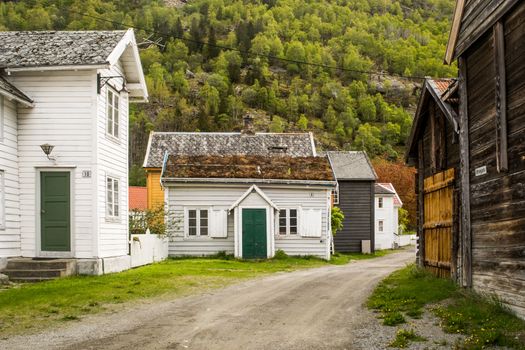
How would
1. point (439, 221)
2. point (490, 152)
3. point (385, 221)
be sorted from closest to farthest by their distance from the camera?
point (490, 152) < point (439, 221) < point (385, 221)

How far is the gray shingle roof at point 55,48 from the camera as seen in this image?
62.0 ft

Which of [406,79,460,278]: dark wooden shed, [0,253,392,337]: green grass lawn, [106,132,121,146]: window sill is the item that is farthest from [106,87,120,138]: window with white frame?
[406,79,460,278]: dark wooden shed

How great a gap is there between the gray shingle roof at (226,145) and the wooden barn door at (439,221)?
65.9 feet

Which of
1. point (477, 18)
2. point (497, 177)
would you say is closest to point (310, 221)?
point (477, 18)

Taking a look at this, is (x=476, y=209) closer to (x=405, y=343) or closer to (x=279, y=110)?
(x=405, y=343)

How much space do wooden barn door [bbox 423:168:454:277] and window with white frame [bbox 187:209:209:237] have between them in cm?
1272

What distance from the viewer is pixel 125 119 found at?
74.8ft

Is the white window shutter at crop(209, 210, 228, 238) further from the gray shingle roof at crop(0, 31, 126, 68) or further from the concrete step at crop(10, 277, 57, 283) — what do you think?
the concrete step at crop(10, 277, 57, 283)

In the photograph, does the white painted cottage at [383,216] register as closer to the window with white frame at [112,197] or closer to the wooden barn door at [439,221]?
the wooden barn door at [439,221]

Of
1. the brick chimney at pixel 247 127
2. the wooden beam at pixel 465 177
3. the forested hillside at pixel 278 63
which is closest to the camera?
the wooden beam at pixel 465 177

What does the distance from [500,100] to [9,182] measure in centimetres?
1326

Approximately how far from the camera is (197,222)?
2989cm

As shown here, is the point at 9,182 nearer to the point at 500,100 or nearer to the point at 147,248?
the point at 147,248

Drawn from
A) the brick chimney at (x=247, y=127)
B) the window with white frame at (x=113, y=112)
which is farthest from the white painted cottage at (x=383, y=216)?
the window with white frame at (x=113, y=112)
